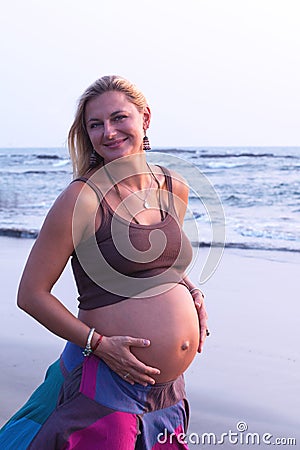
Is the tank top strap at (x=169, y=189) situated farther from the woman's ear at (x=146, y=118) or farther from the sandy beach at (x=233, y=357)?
the sandy beach at (x=233, y=357)

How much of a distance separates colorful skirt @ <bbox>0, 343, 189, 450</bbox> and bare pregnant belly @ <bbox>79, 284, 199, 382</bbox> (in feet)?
0.30

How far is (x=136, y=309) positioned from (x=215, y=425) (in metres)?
1.70

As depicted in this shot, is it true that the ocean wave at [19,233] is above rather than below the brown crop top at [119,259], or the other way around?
below

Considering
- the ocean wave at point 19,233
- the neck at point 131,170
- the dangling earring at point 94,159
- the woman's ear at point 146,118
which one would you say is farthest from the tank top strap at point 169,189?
the ocean wave at point 19,233

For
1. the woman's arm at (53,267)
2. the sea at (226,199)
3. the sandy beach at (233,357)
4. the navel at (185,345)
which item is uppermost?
the woman's arm at (53,267)

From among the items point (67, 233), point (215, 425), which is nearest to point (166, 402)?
point (67, 233)

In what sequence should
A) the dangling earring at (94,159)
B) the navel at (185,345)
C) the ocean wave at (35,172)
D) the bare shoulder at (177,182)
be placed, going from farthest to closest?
1. the ocean wave at (35,172)
2. the bare shoulder at (177,182)
3. the dangling earring at (94,159)
4. the navel at (185,345)

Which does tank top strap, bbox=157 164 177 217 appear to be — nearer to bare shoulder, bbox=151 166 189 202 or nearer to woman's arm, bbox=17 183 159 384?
bare shoulder, bbox=151 166 189 202

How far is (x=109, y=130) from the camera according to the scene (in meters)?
2.54

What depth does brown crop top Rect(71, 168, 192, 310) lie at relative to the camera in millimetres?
2367

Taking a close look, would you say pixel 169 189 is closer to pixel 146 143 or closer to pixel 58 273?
pixel 146 143

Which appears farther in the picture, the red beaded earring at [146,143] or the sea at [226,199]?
the sea at [226,199]

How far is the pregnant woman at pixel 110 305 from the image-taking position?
2336 millimetres

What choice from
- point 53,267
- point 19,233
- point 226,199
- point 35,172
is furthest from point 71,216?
point 35,172
